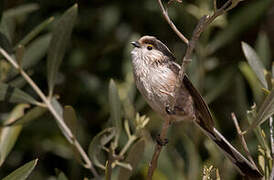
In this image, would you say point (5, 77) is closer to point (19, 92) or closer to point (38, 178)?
point (19, 92)

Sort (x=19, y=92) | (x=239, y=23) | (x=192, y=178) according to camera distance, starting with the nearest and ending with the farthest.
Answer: (x=19, y=92) < (x=192, y=178) < (x=239, y=23)

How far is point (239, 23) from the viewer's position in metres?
4.19

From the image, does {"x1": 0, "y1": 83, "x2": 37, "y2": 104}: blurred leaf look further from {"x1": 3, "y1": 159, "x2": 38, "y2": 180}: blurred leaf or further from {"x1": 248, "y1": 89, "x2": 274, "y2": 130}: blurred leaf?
{"x1": 248, "y1": 89, "x2": 274, "y2": 130}: blurred leaf

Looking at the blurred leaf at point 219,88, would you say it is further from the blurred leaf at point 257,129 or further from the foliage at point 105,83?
the blurred leaf at point 257,129

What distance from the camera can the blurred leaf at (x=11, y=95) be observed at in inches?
121

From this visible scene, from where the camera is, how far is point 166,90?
327 centimetres

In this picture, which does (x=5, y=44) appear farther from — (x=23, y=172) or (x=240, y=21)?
(x=240, y=21)

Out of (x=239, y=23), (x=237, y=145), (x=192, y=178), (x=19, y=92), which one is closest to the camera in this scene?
(x=19, y=92)

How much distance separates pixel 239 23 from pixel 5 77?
1.93m

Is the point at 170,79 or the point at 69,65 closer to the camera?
the point at 170,79

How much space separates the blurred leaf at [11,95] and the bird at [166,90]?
28.1 inches

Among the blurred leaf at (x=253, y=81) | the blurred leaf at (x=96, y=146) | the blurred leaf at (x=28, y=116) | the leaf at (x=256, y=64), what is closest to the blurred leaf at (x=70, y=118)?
the blurred leaf at (x=96, y=146)

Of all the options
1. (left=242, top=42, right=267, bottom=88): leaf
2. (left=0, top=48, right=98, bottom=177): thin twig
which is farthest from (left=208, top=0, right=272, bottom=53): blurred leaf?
(left=0, top=48, right=98, bottom=177): thin twig

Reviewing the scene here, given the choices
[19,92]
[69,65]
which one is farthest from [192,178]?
[69,65]
